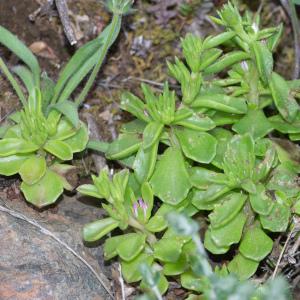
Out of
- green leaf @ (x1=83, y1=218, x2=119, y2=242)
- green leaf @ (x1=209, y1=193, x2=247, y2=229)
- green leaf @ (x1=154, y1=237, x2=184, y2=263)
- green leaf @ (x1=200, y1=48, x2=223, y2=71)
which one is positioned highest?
green leaf @ (x1=200, y1=48, x2=223, y2=71)

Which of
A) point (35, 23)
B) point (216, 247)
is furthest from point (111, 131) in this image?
point (216, 247)

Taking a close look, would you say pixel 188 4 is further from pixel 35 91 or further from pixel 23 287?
pixel 23 287

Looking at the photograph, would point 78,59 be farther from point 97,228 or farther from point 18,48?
point 97,228

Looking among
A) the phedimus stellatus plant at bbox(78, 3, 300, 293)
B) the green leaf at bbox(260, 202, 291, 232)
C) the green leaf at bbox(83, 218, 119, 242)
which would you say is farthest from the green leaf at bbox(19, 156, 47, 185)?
the green leaf at bbox(260, 202, 291, 232)

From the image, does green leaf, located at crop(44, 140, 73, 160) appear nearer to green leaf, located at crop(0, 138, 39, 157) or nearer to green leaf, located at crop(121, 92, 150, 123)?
green leaf, located at crop(0, 138, 39, 157)

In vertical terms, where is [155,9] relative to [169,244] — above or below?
above

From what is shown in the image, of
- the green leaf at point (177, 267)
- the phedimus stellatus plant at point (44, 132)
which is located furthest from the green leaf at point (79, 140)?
the green leaf at point (177, 267)

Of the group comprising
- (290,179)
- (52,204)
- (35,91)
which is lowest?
(52,204)
